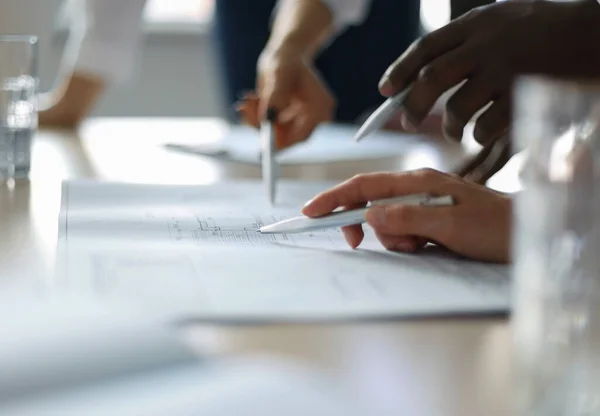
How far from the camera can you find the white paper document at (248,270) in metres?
0.54

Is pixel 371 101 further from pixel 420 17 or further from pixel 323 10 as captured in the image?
pixel 323 10

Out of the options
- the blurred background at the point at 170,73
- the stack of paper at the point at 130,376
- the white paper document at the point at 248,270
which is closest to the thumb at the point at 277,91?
the white paper document at the point at 248,270

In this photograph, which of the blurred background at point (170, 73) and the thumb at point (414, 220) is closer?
the thumb at point (414, 220)

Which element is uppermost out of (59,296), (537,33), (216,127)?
(537,33)

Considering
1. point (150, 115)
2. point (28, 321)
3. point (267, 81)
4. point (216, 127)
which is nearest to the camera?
point (28, 321)

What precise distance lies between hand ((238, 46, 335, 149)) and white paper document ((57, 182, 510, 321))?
0.43 m

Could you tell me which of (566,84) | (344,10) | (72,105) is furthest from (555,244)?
(72,105)

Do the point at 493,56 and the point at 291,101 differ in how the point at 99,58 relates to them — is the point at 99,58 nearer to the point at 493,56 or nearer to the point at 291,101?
the point at 291,101

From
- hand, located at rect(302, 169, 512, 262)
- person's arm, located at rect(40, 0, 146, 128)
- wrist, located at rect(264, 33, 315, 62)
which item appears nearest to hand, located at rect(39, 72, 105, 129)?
person's arm, located at rect(40, 0, 146, 128)

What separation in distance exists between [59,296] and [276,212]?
378 millimetres

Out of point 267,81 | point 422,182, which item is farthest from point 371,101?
point 422,182

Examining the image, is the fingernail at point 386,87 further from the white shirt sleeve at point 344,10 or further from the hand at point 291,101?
the white shirt sleeve at point 344,10

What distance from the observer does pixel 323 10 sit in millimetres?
1618

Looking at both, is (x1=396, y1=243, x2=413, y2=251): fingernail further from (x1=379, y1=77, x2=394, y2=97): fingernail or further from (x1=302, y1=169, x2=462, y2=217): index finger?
(x1=379, y1=77, x2=394, y2=97): fingernail
